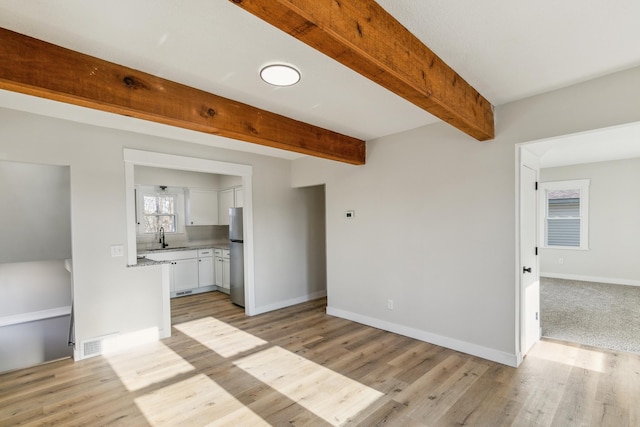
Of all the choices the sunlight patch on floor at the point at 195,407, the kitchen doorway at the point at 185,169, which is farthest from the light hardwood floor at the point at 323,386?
the kitchen doorway at the point at 185,169

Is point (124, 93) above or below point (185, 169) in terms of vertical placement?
above

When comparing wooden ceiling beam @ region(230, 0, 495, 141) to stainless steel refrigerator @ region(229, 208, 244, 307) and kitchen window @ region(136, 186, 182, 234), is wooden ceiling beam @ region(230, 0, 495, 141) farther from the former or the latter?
kitchen window @ region(136, 186, 182, 234)

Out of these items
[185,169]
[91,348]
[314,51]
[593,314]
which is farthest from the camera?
[593,314]

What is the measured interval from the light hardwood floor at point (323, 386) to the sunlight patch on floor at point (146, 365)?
0.01 meters

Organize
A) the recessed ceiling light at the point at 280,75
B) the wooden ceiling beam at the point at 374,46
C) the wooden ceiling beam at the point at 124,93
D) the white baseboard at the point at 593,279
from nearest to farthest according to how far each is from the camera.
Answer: the wooden ceiling beam at the point at 374,46 → the wooden ceiling beam at the point at 124,93 → the recessed ceiling light at the point at 280,75 → the white baseboard at the point at 593,279

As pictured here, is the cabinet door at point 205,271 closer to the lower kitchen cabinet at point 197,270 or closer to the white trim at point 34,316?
the lower kitchen cabinet at point 197,270

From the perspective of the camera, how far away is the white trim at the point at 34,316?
13.9 feet

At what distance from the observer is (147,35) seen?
168 cm

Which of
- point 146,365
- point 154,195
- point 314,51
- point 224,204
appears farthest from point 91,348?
point 314,51

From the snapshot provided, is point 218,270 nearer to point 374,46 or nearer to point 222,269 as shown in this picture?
point 222,269

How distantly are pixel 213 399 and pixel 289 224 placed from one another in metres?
3.02

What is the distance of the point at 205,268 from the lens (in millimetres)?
6016

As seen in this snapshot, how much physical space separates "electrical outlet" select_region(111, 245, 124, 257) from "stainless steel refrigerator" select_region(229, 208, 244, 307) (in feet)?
5.75

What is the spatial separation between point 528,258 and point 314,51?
2857 millimetres
